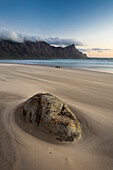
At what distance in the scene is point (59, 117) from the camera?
2.20 metres

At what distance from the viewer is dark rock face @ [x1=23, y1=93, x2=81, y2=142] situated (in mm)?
2021

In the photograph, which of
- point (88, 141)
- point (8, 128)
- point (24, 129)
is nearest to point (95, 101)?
point (88, 141)

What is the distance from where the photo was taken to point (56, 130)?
2.04 meters

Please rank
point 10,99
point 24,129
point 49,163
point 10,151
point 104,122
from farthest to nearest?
point 10,99
point 104,122
point 24,129
point 10,151
point 49,163

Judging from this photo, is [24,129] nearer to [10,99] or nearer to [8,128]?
[8,128]

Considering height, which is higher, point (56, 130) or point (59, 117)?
point (59, 117)

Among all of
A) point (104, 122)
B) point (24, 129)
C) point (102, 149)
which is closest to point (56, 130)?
point (24, 129)

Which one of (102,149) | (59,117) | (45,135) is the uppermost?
(59,117)

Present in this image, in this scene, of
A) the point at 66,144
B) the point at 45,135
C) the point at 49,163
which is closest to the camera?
the point at 49,163

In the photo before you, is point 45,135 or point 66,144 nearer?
point 66,144

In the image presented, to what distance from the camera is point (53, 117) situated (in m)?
2.16

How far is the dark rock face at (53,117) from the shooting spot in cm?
202

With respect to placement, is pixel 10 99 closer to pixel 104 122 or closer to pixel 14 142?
pixel 14 142

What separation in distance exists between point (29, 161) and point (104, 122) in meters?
1.95
